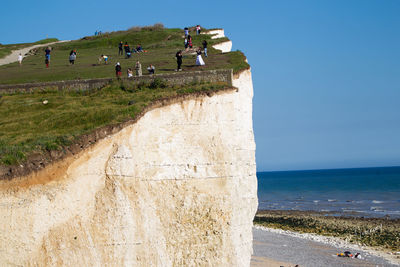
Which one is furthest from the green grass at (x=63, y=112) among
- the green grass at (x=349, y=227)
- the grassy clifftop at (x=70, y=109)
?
the green grass at (x=349, y=227)

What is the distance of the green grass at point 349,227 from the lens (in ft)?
130

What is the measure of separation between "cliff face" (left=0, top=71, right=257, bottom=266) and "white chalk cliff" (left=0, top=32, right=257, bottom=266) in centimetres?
3

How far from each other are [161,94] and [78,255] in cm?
708

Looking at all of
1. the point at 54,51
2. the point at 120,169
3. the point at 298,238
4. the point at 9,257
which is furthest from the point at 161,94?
the point at 54,51

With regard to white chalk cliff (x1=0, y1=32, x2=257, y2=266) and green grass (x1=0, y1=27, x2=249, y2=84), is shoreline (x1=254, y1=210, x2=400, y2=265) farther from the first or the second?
white chalk cliff (x1=0, y1=32, x2=257, y2=266)

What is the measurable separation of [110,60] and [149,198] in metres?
24.9

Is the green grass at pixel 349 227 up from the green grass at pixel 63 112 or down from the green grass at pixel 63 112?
down

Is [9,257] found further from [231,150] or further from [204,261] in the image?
[231,150]

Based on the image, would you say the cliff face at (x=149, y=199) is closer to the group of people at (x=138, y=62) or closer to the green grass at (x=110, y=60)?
the green grass at (x=110, y=60)

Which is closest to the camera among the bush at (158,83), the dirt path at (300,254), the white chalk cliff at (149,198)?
the white chalk cliff at (149,198)

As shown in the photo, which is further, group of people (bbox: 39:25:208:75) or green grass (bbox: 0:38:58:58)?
green grass (bbox: 0:38:58:58)

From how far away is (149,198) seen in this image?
16641 millimetres

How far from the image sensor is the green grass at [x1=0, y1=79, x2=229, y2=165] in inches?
604

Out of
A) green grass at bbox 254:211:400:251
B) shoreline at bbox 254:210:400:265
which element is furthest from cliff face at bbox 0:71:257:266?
green grass at bbox 254:211:400:251
